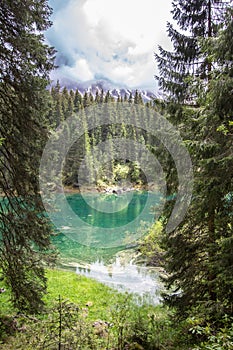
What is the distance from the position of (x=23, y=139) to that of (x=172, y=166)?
10.2 feet

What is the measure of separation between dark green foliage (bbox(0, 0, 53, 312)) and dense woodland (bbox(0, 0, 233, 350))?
0.7 inches

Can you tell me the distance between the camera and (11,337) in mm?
4336

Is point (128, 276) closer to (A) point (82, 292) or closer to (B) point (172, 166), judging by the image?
(A) point (82, 292)

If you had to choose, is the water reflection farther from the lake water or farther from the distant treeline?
the distant treeline

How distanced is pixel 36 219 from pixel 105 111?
45421 mm

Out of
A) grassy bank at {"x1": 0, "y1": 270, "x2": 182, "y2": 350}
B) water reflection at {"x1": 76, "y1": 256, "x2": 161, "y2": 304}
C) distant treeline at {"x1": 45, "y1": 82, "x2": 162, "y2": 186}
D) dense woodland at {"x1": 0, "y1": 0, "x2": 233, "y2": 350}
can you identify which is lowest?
water reflection at {"x1": 76, "y1": 256, "x2": 161, "y2": 304}

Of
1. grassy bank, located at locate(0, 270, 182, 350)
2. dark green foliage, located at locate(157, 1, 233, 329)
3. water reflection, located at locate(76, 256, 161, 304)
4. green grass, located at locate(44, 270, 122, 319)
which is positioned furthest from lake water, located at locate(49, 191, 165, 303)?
grassy bank, located at locate(0, 270, 182, 350)

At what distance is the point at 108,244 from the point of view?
50.9ft

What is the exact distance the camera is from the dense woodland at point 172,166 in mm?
3812

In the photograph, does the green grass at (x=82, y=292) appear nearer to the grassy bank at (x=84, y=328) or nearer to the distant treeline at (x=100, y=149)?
the grassy bank at (x=84, y=328)

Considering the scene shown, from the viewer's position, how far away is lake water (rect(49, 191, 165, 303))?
10039mm

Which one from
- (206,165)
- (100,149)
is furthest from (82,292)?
(100,149)

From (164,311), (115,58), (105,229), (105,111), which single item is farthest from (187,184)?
(115,58)

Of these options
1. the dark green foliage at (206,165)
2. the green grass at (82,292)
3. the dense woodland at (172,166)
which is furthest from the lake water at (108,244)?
the dark green foliage at (206,165)
